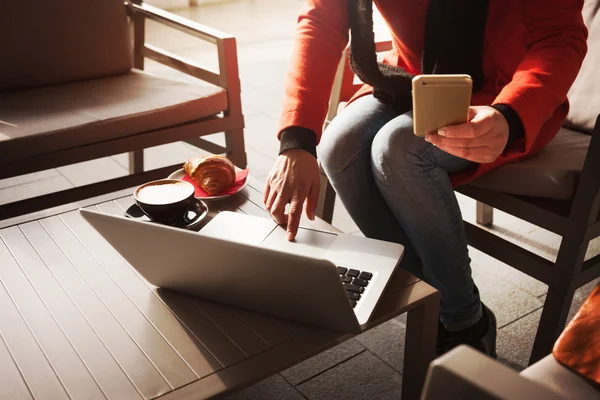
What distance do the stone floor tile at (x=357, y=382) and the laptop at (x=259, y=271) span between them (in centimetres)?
39

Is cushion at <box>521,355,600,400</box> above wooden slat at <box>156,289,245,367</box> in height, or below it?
above

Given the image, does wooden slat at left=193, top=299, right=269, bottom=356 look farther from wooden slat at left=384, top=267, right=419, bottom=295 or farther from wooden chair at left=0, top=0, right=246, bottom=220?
wooden chair at left=0, top=0, right=246, bottom=220

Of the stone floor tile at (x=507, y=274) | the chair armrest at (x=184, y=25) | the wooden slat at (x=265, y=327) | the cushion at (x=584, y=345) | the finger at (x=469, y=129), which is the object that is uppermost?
the finger at (x=469, y=129)

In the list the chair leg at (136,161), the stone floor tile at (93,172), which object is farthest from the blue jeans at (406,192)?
the stone floor tile at (93,172)

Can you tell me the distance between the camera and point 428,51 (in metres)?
1.23

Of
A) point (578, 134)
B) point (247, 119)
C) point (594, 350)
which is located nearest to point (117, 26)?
point (247, 119)

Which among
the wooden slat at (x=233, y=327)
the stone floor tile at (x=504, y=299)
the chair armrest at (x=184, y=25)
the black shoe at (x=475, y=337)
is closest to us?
the wooden slat at (x=233, y=327)

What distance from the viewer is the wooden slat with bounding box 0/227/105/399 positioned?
0.74 meters

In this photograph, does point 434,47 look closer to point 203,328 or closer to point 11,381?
point 203,328

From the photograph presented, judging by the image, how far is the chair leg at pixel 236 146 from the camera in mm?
1875

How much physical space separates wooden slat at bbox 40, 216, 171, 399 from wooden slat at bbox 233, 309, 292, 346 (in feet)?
0.46

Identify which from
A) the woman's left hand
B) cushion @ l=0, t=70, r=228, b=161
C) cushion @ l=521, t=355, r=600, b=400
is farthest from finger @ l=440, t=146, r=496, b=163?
cushion @ l=0, t=70, r=228, b=161

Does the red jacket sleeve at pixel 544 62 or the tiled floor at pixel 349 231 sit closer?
the red jacket sleeve at pixel 544 62

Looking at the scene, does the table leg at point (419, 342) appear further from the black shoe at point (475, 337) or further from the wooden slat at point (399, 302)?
the black shoe at point (475, 337)
